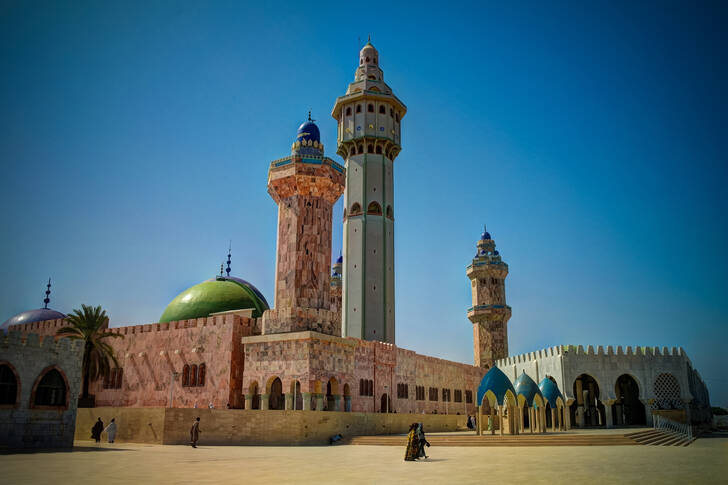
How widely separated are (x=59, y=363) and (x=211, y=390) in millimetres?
12222

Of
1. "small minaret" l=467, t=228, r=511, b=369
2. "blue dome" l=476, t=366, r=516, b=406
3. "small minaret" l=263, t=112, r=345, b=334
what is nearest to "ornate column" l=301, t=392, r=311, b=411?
"small minaret" l=263, t=112, r=345, b=334

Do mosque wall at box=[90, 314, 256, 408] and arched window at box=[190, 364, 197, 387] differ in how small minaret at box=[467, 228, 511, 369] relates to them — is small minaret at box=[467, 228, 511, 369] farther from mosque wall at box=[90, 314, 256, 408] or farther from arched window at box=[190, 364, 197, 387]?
arched window at box=[190, 364, 197, 387]

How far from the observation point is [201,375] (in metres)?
31.8

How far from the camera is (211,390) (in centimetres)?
3122

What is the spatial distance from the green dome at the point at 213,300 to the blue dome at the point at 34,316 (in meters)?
11.0

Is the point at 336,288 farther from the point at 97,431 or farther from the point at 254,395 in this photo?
the point at 97,431

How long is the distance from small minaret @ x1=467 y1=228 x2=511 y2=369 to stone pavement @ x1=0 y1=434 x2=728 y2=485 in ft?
126

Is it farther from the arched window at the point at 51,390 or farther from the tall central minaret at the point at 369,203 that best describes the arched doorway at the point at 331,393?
the arched window at the point at 51,390

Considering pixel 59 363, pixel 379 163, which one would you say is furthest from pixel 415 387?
pixel 59 363

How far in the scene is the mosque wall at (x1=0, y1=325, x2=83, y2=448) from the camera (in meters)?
18.3

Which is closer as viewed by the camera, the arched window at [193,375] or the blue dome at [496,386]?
the blue dome at [496,386]

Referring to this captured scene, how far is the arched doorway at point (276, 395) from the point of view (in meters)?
31.5

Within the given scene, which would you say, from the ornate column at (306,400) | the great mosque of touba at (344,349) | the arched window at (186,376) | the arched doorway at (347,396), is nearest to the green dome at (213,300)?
the great mosque of touba at (344,349)

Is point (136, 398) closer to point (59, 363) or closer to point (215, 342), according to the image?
point (215, 342)
